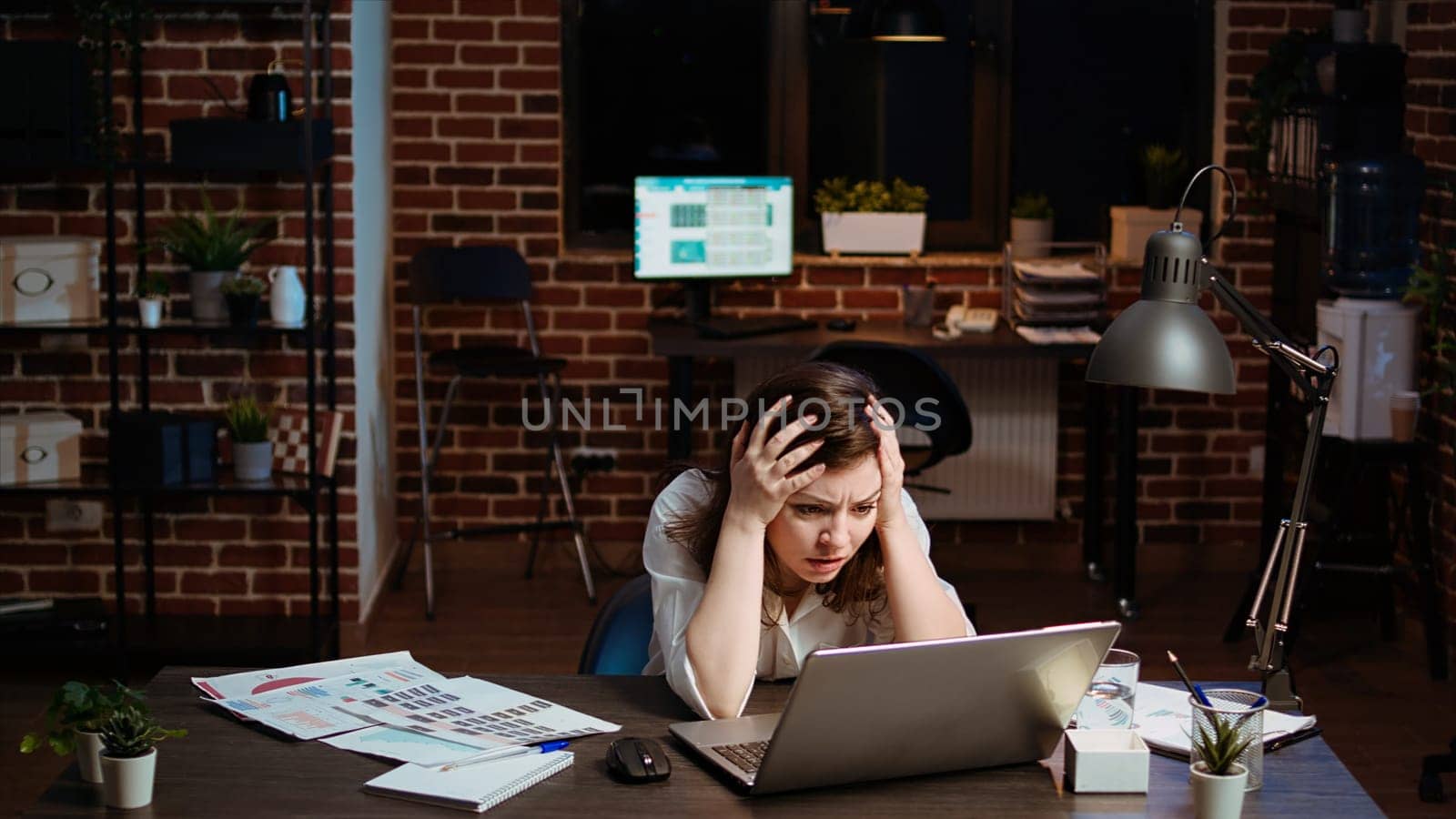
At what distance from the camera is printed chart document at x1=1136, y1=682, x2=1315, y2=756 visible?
2.04 meters

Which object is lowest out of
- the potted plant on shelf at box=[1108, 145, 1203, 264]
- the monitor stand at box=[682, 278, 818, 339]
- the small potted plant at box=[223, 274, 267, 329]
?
the monitor stand at box=[682, 278, 818, 339]

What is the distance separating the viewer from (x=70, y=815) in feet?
5.93

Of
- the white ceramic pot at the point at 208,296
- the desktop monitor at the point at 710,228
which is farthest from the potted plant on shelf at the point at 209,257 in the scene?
the desktop monitor at the point at 710,228

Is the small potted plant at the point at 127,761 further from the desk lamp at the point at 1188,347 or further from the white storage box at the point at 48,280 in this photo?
the white storage box at the point at 48,280

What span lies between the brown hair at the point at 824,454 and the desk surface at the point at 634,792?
1.23ft

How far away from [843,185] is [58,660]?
2.82 meters

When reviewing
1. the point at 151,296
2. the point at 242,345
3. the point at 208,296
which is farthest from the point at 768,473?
the point at 242,345

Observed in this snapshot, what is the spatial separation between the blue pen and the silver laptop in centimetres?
17

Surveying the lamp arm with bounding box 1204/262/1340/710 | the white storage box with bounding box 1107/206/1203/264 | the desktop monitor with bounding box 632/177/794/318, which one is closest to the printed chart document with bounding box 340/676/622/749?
the lamp arm with bounding box 1204/262/1340/710

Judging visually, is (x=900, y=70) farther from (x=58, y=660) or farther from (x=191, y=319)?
(x=58, y=660)

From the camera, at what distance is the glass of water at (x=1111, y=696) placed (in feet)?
6.83

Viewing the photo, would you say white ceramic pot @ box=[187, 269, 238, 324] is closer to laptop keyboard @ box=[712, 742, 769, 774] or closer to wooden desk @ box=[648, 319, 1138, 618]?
wooden desk @ box=[648, 319, 1138, 618]

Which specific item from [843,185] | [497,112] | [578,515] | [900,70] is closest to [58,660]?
[578,515]

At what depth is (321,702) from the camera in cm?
216
